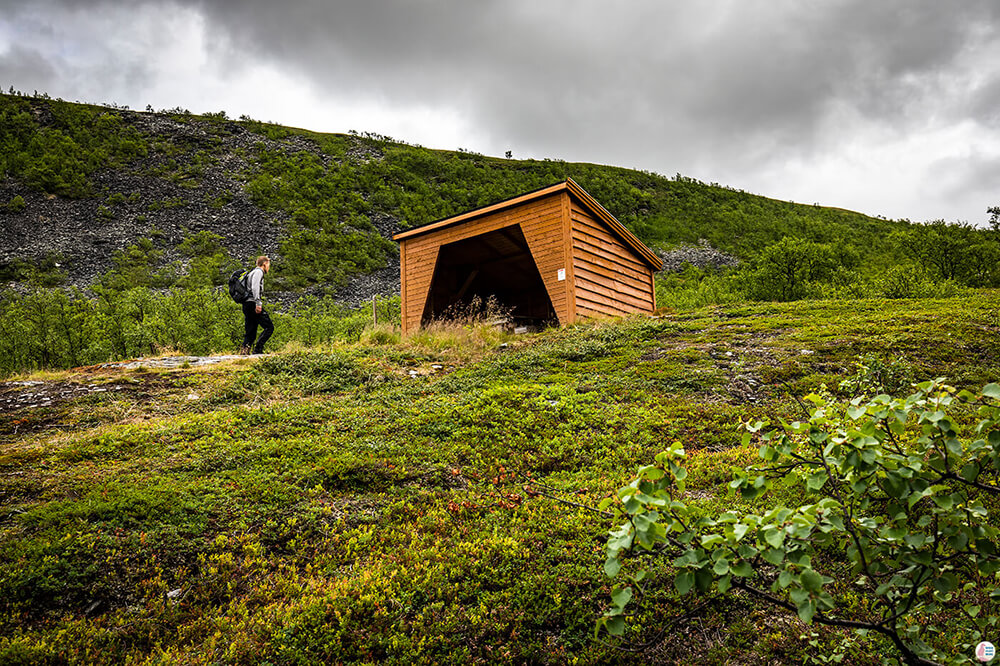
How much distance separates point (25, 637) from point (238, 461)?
9.56ft

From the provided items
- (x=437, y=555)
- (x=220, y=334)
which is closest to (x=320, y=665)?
(x=437, y=555)

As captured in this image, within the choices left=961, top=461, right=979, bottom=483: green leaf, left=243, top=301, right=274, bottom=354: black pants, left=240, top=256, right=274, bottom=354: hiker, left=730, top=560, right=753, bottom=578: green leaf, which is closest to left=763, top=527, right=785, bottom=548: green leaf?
left=730, top=560, right=753, bottom=578: green leaf

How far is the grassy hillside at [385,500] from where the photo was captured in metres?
4.19

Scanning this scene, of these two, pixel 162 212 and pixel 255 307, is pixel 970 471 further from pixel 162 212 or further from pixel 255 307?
pixel 162 212

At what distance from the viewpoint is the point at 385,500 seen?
6.21 meters

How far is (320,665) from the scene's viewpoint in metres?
3.97

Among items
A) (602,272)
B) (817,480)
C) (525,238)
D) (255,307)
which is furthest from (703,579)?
(602,272)

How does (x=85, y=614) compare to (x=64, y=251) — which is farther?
(x=64, y=251)

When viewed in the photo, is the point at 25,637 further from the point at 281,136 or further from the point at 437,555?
the point at 281,136

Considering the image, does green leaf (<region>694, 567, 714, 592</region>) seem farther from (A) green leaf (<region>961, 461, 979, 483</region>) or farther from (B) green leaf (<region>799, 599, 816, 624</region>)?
(A) green leaf (<region>961, 461, 979, 483</region>)

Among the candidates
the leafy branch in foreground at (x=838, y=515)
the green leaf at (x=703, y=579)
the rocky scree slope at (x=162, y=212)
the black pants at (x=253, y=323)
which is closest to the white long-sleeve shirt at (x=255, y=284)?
the black pants at (x=253, y=323)

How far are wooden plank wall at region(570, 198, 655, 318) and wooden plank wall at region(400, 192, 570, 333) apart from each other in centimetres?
39

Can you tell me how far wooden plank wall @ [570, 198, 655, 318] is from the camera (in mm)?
15781

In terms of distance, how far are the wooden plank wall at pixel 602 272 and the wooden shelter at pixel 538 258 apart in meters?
0.03
